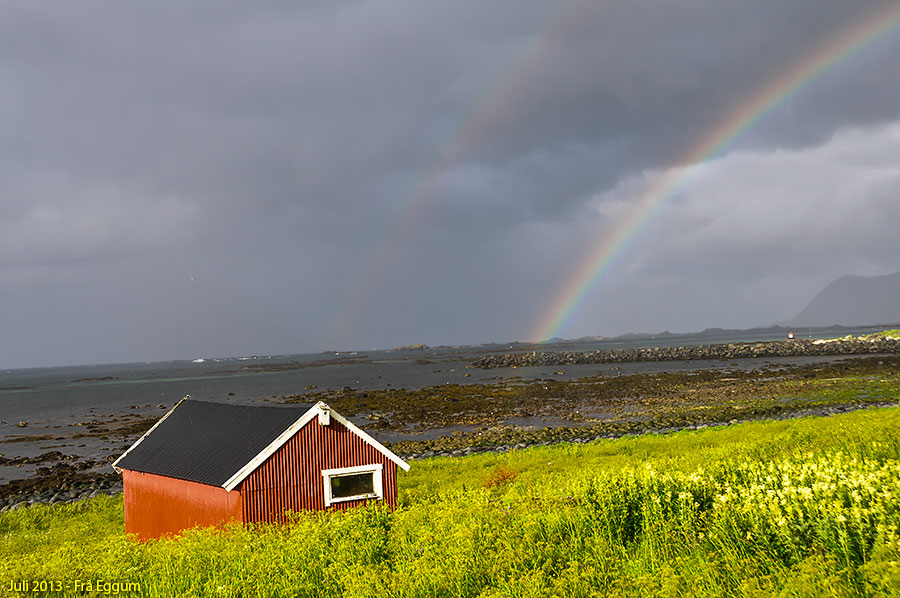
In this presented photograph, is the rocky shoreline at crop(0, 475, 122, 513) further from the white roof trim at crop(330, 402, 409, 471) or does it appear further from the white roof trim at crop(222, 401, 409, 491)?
the white roof trim at crop(330, 402, 409, 471)

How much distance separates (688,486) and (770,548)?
267 cm

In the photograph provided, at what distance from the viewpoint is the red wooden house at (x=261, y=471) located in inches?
690

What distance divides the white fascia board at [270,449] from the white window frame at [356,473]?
149 cm

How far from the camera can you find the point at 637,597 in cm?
783

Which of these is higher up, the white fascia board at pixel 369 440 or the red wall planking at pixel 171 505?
the white fascia board at pixel 369 440

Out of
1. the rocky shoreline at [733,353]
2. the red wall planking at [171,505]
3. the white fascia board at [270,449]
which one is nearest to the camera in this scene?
the white fascia board at [270,449]

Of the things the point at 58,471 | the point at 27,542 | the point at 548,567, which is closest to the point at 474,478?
the point at 27,542

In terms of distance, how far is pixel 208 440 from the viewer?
20.4 metres

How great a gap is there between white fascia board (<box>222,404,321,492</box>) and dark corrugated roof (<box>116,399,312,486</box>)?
0.21m

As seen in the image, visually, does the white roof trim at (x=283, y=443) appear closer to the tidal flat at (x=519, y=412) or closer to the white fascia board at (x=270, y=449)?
the white fascia board at (x=270, y=449)

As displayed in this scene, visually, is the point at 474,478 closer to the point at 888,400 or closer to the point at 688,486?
the point at 688,486

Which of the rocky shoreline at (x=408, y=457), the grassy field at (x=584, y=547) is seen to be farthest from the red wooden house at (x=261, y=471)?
the rocky shoreline at (x=408, y=457)

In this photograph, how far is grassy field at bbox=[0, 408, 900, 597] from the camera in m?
7.95

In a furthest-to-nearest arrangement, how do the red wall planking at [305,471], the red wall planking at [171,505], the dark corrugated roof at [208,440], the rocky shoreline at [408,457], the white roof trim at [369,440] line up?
1. the rocky shoreline at [408,457]
2. the white roof trim at [369,440]
3. the dark corrugated roof at [208,440]
4. the red wall planking at [171,505]
5. the red wall planking at [305,471]
